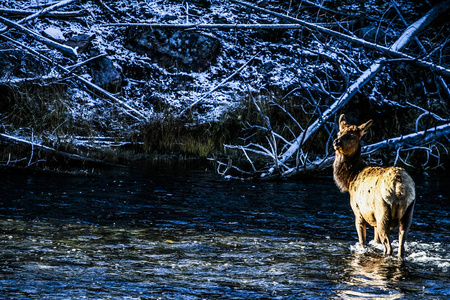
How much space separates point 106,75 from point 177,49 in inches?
109

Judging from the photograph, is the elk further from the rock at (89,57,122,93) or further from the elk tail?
the rock at (89,57,122,93)

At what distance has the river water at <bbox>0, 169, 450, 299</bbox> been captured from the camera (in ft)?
18.6

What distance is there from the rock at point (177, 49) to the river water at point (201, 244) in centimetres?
811

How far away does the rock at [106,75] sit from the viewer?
62.4ft

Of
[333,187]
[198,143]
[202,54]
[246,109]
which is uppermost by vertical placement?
[202,54]

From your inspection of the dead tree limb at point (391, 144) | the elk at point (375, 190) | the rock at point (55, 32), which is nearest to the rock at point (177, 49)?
the rock at point (55, 32)

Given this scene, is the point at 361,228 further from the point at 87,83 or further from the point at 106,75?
the point at 106,75

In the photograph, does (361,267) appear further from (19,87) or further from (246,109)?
(19,87)


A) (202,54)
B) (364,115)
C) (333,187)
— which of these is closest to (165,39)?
(202,54)

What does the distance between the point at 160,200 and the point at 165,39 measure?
10526 mm

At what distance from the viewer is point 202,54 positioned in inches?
813

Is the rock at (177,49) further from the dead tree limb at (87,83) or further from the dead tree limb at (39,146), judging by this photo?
the dead tree limb at (39,146)

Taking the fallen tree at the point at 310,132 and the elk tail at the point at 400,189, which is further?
the fallen tree at the point at 310,132

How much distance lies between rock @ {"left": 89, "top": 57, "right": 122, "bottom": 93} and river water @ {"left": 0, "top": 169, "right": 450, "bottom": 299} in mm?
6445
